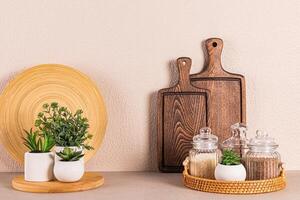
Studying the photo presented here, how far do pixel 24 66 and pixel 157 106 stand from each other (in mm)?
399

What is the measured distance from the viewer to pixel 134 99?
1.72 metres

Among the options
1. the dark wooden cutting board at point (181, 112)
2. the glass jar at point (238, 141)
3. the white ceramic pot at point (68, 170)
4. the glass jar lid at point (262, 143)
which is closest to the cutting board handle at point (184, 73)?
the dark wooden cutting board at point (181, 112)

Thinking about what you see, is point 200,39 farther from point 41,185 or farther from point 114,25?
point 41,185

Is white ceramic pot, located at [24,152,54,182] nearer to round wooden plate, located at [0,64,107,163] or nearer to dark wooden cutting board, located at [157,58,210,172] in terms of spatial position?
round wooden plate, located at [0,64,107,163]

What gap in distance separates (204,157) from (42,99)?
50cm

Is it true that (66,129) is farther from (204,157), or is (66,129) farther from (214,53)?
(214,53)

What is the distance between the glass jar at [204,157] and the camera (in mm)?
1504

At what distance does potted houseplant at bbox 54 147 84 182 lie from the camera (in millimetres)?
1450

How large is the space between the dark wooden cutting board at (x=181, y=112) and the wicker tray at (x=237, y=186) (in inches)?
9.3

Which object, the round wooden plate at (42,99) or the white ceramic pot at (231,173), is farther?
the round wooden plate at (42,99)

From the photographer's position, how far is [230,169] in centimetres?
143

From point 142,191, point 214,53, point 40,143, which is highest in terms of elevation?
point 214,53

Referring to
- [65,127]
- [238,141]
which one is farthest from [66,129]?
[238,141]

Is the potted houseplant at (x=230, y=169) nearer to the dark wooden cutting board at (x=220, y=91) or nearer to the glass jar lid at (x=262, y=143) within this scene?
the glass jar lid at (x=262, y=143)
